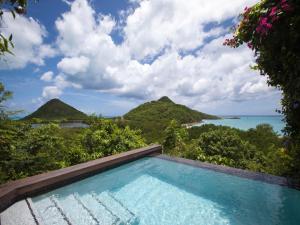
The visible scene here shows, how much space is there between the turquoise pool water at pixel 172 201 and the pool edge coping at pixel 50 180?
0.15 metres

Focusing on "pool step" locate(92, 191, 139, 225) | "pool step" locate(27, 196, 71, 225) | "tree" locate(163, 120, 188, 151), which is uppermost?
"tree" locate(163, 120, 188, 151)

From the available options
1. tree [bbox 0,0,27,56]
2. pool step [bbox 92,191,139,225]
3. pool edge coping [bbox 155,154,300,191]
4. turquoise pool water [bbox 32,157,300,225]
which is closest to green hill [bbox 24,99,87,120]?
turquoise pool water [bbox 32,157,300,225]

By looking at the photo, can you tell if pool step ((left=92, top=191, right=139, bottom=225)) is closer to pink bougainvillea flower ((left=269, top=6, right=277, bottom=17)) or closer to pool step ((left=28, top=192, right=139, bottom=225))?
pool step ((left=28, top=192, right=139, bottom=225))

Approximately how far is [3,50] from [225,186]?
4.43 metres

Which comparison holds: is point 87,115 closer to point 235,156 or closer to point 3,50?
point 3,50

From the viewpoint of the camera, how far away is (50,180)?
4.07 metres

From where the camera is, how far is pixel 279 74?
9.79ft

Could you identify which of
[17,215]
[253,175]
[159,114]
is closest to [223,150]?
[253,175]

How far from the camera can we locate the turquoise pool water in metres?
3.21

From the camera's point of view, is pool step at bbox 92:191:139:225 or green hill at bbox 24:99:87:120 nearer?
pool step at bbox 92:191:139:225

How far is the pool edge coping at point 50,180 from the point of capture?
3.38m

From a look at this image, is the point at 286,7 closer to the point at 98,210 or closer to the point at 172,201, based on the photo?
the point at 172,201

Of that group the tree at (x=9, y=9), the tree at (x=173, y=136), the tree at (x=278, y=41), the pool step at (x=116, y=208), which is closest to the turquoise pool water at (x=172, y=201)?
the pool step at (x=116, y=208)

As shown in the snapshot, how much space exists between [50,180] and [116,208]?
1.53 m
